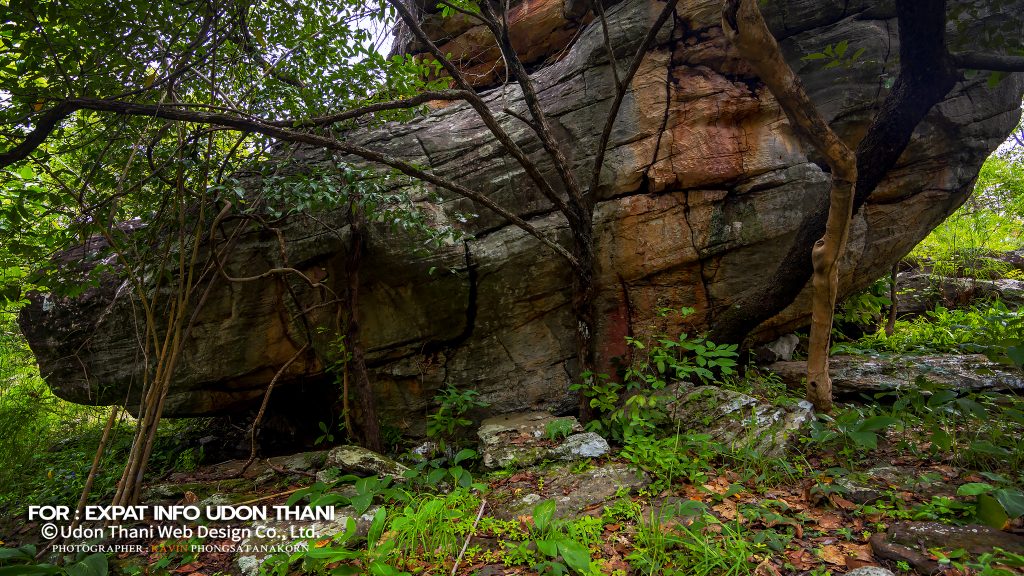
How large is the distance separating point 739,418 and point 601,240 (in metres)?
2.58

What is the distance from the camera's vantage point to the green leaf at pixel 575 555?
219 cm

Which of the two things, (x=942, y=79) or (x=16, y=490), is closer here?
(x=942, y=79)

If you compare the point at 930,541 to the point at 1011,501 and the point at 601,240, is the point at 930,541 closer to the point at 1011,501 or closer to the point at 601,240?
the point at 1011,501

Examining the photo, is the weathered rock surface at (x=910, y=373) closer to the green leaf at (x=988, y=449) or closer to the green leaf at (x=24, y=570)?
the green leaf at (x=988, y=449)

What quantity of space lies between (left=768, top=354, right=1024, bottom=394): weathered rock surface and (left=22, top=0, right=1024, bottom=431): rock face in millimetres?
812

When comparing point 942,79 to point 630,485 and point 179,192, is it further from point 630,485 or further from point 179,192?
point 179,192

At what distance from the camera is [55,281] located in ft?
13.5

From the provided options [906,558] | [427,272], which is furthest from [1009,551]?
[427,272]

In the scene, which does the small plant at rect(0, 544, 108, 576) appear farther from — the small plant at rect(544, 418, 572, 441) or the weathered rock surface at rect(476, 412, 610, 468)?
the small plant at rect(544, 418, 572, 441)

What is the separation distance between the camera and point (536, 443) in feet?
14.1

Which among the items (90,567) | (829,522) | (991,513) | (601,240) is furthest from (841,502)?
(90,567)

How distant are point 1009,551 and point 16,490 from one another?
8411 mm

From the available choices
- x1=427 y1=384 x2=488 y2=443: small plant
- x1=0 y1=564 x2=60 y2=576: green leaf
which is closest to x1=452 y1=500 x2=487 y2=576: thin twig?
x1=427 y1=384 x2=488 y2=443: small plant

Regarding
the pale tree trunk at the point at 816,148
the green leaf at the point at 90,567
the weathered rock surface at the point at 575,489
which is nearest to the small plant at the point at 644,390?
the weathered rock surface at the point at 575,489
